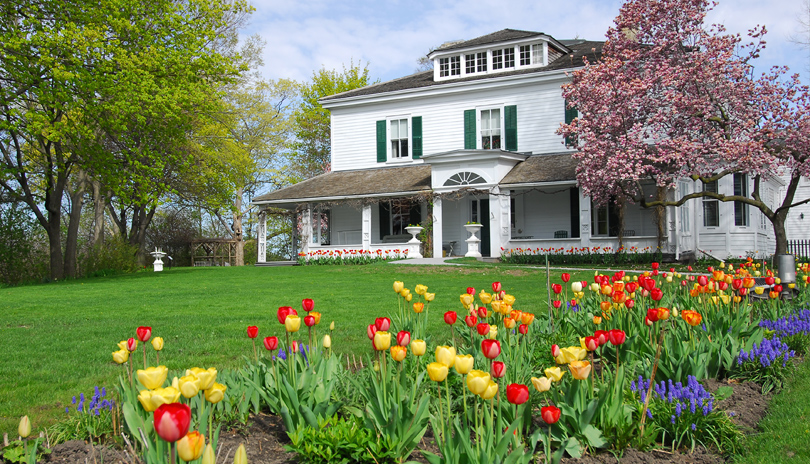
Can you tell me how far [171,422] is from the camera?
1699 millimetres

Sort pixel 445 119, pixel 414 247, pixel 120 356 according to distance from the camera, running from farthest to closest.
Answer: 1. pixel 445 119
2. pixel 414 247
3. pixel 120 356

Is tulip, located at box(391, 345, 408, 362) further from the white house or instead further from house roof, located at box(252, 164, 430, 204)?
house roof, located at box(252, 164, 430, 204)

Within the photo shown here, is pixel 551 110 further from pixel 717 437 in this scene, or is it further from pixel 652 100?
pixel 717 437

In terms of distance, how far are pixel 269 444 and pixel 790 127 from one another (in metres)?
17.5

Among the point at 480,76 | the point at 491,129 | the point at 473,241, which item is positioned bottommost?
the point at 473,241

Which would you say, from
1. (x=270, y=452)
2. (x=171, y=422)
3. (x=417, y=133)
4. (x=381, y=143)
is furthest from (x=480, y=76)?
(x=171, y=422)

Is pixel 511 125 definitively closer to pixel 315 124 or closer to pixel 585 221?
pixel 585 221

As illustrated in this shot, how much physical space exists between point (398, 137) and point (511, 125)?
4936 millimetres

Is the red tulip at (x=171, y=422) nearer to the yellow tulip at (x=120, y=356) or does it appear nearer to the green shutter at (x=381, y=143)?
the yellow tulip at (x=120, y=356)

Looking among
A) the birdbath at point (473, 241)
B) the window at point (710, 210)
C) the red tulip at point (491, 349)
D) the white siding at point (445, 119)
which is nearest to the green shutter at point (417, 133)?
the white siding at point (445, 119)

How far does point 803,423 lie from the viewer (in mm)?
3639

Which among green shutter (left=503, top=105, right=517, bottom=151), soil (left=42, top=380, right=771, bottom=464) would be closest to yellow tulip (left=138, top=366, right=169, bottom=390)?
soil (left=42, top=380, right=771, bottom=464)

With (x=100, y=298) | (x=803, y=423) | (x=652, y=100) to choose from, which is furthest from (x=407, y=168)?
(x=803, y=423)

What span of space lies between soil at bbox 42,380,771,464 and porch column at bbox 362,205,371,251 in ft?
66.8
